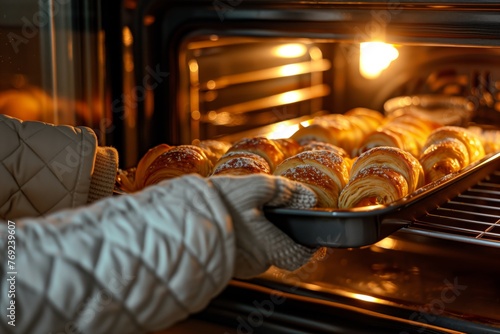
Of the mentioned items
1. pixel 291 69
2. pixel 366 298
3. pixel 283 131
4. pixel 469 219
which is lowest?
pixel 366 298

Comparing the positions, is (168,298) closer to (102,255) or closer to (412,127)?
(102,255)

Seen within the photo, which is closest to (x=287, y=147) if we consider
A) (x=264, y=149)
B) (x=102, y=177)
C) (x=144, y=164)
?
(x=264, y=149)

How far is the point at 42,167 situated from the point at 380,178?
0.57 meters

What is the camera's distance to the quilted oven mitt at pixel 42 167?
1.08 metres

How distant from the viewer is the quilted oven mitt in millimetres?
1076

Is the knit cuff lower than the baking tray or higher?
higher

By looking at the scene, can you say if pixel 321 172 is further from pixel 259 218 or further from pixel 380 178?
pixel 259 218

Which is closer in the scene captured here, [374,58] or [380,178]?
[380,178]

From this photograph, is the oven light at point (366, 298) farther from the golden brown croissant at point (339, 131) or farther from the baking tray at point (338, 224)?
the golden brown croissant at point (339, 131)

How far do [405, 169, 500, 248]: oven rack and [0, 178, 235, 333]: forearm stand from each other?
18.0 inches

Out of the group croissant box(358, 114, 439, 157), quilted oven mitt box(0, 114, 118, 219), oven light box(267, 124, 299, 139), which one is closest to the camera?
quilted oven mitt box(0, 114, 118, 219)

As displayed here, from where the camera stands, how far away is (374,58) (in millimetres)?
2389

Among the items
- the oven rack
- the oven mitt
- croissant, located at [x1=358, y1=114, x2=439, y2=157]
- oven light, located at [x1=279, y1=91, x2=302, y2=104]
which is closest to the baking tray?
the oven mitt

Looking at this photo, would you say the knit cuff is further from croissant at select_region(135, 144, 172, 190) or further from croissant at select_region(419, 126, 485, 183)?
croissant at select_region(419, 126, 485, 183)
